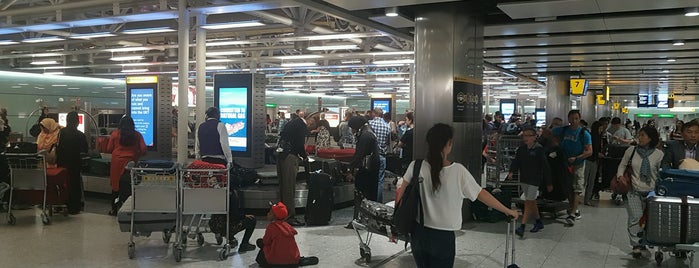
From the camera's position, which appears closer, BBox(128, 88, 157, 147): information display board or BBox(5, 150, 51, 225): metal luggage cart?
BBox(5, 150, 51, 225): metal luggage cart

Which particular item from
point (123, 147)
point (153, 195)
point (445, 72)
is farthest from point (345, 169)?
point (153, 195)

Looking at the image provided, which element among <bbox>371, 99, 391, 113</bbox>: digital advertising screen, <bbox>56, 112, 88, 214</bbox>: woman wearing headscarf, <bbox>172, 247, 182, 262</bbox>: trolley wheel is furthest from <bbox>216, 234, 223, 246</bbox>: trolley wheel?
<bbox>371, 99, 391, 113</bbox>: digital advertising screen

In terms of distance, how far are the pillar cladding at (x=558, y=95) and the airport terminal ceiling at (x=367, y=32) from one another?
42 centimetres

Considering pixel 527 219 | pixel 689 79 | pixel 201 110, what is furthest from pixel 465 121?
pixel 689 79

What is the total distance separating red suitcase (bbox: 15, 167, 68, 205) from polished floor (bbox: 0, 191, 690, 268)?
12.0 inches

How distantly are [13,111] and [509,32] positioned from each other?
21.4m

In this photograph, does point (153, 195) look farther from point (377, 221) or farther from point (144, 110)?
point (144, 110)

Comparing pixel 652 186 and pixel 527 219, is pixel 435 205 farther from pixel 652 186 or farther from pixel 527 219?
pixel 527 219

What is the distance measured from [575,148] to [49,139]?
8.62 metres

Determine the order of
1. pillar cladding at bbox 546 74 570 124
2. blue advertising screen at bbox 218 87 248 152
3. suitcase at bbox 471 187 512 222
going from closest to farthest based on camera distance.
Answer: suitcase at bbox 471 187 512 222 < blue advertising screen at bbox 218 87 248 152 < pillar cladding at bbox 546 74 570 124

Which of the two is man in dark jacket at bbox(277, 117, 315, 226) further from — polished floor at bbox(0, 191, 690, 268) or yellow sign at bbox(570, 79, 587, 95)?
yellow sign at bbox(570, 79, 587, 95)

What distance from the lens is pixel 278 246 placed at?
5.79m

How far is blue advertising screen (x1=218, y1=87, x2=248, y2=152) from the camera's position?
1030cm

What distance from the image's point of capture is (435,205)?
360 centimetres
